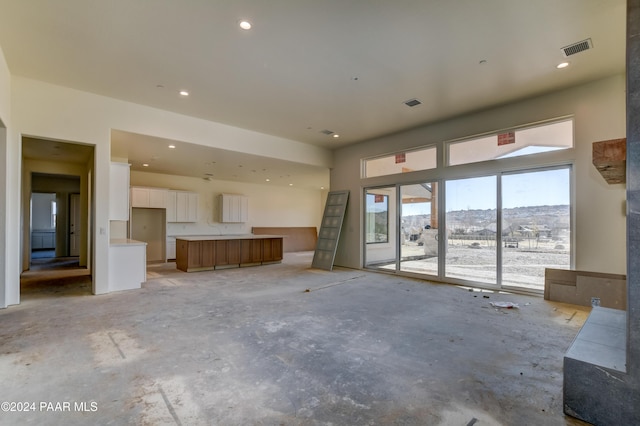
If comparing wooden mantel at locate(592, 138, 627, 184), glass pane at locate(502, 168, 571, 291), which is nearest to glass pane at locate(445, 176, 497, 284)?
glass pane at locate(502, 168, 571, 291)

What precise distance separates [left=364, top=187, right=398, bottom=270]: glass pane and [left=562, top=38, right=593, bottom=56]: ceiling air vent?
14.2ft

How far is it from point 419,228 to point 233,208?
7052 millimetres

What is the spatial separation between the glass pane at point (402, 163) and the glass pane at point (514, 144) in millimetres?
477

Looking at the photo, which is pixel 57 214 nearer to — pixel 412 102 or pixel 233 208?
pixel 233 208

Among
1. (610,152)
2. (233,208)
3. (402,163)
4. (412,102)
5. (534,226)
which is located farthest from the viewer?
(233,208)

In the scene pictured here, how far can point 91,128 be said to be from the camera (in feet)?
16.8

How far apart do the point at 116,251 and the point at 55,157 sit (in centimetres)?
411

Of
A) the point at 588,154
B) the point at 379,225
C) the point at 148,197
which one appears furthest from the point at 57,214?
the point at 588,154

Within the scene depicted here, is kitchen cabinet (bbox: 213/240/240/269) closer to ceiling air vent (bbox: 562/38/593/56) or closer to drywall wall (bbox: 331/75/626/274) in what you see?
drywall wall (bbox: 331/75/626/274)

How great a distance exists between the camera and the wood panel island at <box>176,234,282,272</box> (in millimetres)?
7699

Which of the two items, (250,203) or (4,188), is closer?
(4,188)

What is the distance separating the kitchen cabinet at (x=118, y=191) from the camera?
17.8 feet

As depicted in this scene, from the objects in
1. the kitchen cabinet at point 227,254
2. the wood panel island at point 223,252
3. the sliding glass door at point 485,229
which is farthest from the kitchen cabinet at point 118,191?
the sliding glass door at point 485,229

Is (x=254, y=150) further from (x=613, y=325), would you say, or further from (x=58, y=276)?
(x=613, y=325)
